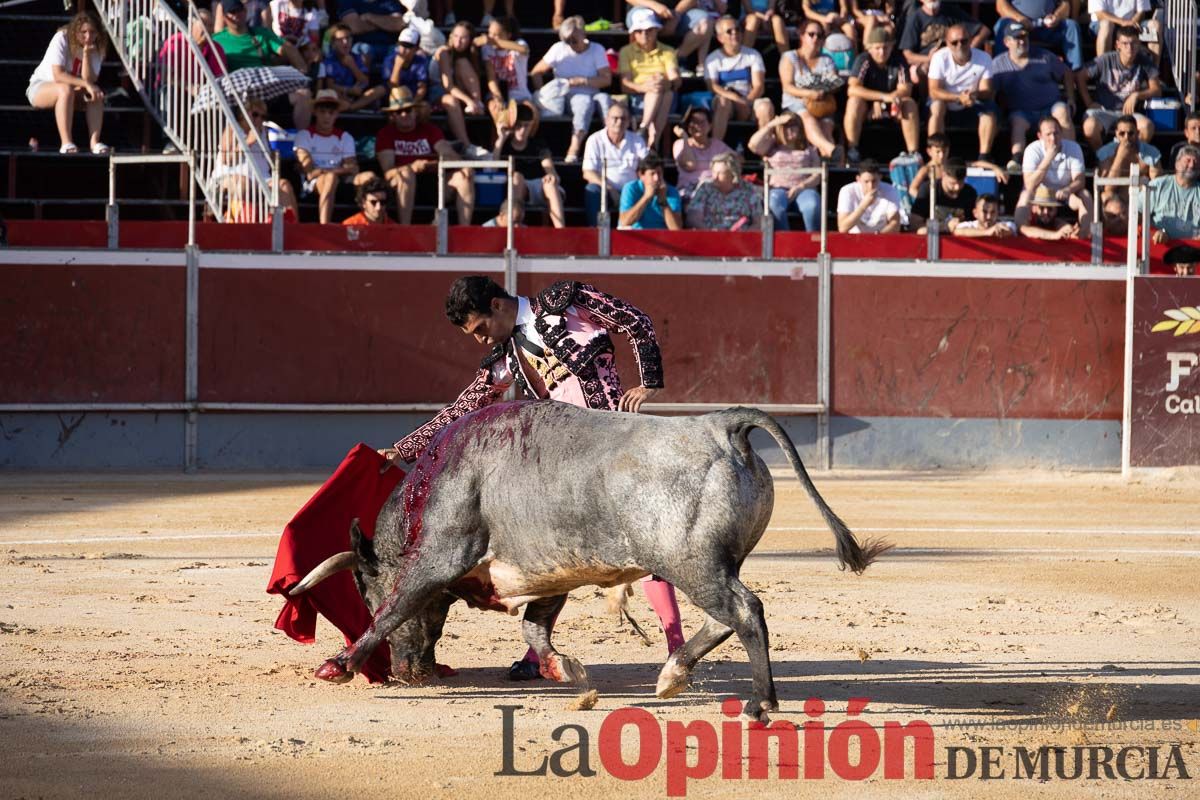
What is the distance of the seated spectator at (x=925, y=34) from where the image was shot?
45.3 feet

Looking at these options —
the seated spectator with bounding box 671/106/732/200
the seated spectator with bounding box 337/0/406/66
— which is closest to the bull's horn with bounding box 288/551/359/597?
the seated spectator with bounding box 671/106/732/200

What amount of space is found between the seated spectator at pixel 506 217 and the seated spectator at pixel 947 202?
111 inches

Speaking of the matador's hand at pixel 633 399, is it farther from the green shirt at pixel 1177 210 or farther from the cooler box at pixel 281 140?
the green shirt at pixel 1177 210

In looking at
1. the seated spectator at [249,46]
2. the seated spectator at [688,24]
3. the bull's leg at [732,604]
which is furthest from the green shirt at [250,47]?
the bull's leg at [732,604]

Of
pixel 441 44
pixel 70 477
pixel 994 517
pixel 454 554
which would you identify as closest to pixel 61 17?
pixel 441 44

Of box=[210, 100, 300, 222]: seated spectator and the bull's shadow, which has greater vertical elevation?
box=[210, 100, 300, 222]: seated spectator

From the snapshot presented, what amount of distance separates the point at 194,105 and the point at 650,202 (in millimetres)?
3391

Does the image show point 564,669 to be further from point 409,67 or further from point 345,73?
point 345,73

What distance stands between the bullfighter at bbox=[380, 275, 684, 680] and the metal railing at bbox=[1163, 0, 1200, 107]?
1022cm

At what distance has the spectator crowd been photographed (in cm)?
1227

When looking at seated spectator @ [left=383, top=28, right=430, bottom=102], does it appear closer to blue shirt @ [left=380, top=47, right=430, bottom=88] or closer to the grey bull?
blue shirt @ [left=380, top=47, right=430, bottom=88]

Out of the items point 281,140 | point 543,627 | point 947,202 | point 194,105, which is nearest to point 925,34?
point 947,202

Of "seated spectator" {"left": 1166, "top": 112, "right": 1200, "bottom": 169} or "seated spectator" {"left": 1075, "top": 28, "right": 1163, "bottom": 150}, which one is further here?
"seated spectator" {"left": 1075, "top": 28, "right": 1163, "bottom": 150}

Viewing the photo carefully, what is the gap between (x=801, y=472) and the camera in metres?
4.69
